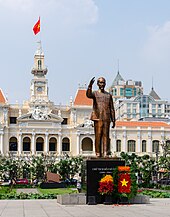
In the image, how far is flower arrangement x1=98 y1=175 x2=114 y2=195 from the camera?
21.4 metres

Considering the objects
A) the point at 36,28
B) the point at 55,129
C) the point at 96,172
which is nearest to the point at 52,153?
the point at 55,129

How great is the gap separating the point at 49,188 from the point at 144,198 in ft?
93.7

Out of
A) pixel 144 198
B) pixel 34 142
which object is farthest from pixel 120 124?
pixel 144 198

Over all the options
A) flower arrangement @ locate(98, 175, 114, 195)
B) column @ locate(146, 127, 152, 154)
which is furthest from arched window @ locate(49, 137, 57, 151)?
flower arrangement @ locate(98, 175, 114, 195)

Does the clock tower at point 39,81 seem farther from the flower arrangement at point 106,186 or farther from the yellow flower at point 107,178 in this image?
the flower arrangement at point 106,186

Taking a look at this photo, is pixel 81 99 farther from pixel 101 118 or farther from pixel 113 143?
pixel 101 118

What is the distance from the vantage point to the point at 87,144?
295 ft

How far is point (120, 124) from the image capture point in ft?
295

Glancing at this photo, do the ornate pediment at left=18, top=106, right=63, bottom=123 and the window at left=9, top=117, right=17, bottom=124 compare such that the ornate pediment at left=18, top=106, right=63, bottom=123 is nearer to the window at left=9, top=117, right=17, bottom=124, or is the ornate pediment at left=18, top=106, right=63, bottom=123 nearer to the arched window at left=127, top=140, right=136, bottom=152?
the window at left=9, top=117, right=17, bottom=124

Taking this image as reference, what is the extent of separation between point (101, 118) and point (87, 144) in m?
67.5

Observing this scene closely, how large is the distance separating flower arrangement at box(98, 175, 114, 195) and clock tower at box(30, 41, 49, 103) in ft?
221

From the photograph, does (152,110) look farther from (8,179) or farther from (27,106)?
(8,179)

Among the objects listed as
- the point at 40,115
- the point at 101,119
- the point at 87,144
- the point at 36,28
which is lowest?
the point at 87,144

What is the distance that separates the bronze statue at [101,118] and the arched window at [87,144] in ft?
218
